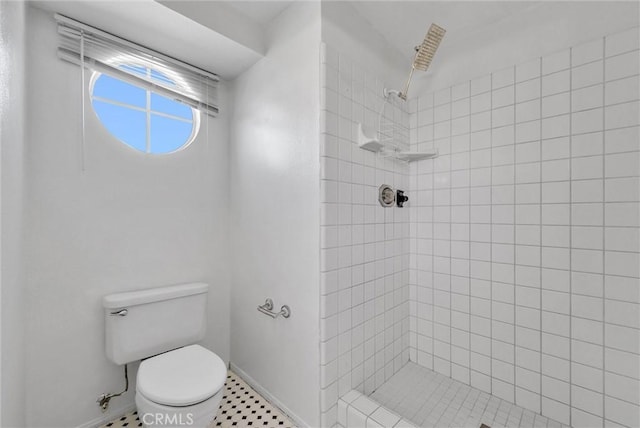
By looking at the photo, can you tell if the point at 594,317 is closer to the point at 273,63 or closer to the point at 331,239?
the point at 331,239

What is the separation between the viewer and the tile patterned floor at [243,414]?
5.00ft

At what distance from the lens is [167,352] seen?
4.99 feet

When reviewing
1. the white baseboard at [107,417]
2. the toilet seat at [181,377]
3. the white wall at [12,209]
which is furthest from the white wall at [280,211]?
the white wall at [12,209]

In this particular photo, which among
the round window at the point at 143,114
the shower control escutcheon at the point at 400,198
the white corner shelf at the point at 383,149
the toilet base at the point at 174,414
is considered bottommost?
the toilet base at the point at 174,414

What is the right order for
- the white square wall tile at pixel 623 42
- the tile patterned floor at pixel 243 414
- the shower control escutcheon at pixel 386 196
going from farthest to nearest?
the shower control escutcheon at pixel 386 196 → the tile patterned floor at pixel 243 414 → the white square wall tile at pixel 623 42

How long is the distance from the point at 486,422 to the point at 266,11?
2.56 meters

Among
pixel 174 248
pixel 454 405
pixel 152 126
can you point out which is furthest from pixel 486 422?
pixel 152 126

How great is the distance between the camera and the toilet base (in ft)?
3.84

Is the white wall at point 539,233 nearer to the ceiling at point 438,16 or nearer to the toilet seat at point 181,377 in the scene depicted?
the ceiling at point 438,16

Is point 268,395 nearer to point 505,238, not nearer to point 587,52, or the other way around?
point 505,238

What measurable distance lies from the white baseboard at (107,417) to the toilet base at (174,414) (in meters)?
0.50

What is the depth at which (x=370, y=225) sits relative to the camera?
1.68 m

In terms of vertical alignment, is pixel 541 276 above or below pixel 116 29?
below

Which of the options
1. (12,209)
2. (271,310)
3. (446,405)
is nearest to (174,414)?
(271,310)
